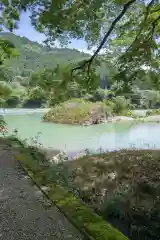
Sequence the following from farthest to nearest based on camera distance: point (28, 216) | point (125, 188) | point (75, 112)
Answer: point (75, 112) → point (125, 188) → point (28, 216)

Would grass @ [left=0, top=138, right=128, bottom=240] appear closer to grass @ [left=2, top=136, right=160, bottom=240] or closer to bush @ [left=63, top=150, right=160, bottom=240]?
grass @ [left=2, top=136, right=160, bottom=240]

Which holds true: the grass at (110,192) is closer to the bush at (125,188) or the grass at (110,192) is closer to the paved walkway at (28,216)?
the bush at (125,188)

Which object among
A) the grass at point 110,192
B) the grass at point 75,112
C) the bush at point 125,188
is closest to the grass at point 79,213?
the grass at point 110,192

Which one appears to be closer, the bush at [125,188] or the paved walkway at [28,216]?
the paved walkway at [28,216]

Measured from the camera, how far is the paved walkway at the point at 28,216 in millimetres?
2994

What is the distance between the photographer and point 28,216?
3.45 meters

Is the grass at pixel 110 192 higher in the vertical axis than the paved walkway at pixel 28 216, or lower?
lower

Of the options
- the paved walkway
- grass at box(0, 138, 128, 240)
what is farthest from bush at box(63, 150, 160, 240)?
the paved walkway

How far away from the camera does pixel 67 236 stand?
2.93 m

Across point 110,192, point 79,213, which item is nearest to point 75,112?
point 110,192

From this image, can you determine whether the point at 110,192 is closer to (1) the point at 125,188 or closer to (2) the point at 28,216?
(1) the point at 125,188

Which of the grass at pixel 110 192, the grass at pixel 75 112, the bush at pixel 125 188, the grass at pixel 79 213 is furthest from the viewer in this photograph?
the grass at pixel 75 112

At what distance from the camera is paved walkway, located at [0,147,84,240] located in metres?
2.99

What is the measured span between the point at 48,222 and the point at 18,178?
1.85 meters
